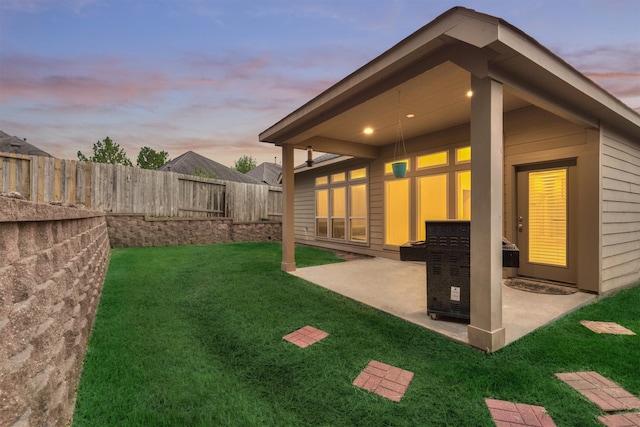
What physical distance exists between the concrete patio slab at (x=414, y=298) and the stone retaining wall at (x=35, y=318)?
287 cm

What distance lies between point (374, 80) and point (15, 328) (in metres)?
3.43

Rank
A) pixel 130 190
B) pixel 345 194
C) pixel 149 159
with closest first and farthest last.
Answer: pixel 130 190 < pixel 345 194 < pixel 149 159

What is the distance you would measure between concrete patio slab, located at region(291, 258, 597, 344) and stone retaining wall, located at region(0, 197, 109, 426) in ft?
9.41

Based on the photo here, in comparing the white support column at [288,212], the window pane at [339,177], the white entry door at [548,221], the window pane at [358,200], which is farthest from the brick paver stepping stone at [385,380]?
the window pane at [339,177]

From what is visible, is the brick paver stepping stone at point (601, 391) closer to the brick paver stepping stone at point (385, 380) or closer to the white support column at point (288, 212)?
the brick paver stepping stone at point (385, 380)

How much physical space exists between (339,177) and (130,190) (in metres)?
6.08

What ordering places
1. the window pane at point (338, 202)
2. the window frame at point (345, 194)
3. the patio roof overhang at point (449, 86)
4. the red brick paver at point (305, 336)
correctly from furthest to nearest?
1. the window pane at point (338, 202)
2. the window frame at point (345, 194)
3. the red brick paver at point (305, 336)
4. the patio roof overhang at point (449, 86)

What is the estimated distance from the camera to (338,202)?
8719 mm

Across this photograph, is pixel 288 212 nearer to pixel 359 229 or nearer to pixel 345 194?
pixel 359 229

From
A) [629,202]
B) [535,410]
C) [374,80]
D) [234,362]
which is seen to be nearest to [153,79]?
[374,80]

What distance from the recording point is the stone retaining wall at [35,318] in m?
0.89

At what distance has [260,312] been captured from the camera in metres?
3.26

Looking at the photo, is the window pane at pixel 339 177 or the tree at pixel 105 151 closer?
the window pane at pixel 339 177

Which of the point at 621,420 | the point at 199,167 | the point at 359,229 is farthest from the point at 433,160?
the point at 199,167
